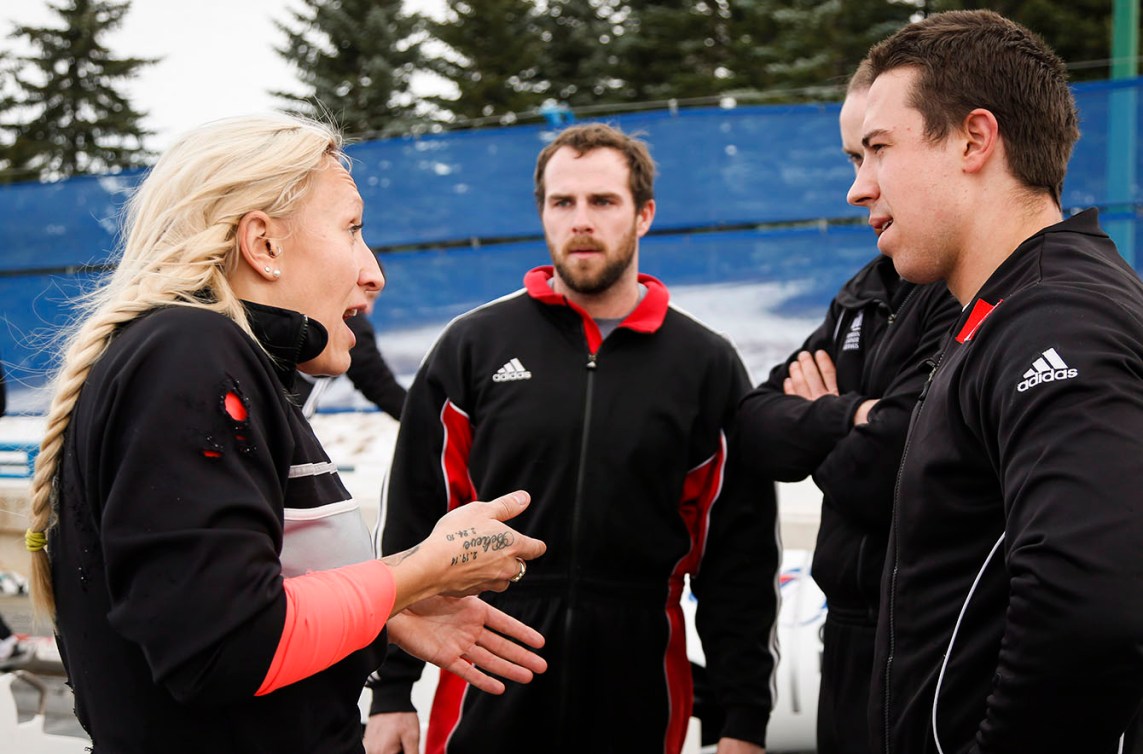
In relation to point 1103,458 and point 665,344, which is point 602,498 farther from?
point 1103,458

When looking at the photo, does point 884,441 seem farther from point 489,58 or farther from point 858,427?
point 489,58

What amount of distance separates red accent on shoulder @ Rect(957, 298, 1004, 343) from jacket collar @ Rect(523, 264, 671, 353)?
51.2 inches

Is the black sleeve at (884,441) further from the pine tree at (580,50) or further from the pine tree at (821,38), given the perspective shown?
the pine tree at (580,50)

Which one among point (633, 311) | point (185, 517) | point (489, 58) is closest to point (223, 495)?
point (185, 517)

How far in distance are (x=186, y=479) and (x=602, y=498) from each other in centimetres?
163

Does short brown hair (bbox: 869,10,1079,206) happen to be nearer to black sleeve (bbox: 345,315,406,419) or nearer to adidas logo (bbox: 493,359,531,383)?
adidas logo (bbox: 493,359,531,383)

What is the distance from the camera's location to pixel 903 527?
1.73 m

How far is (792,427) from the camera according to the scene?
2627mm

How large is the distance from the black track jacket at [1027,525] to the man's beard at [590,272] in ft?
4.72

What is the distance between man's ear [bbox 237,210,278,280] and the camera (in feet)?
5.41

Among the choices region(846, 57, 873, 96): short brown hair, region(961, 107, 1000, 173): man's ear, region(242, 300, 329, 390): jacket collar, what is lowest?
region(242, 300, 329, 390): jacket collar

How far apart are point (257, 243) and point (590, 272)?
1552 millimetres

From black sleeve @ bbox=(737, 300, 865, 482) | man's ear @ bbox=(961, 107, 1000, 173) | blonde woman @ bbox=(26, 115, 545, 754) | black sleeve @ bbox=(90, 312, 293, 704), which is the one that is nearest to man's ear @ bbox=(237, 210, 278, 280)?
blonde woman @ bbox=(26, 115, 545, 754)

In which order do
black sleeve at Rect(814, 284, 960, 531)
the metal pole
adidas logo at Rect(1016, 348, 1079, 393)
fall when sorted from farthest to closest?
the metal pole
black sleeve at Rect(814, 284, 960, 531)
adidas logo at Rect(1016, 348, 1079, 393)
